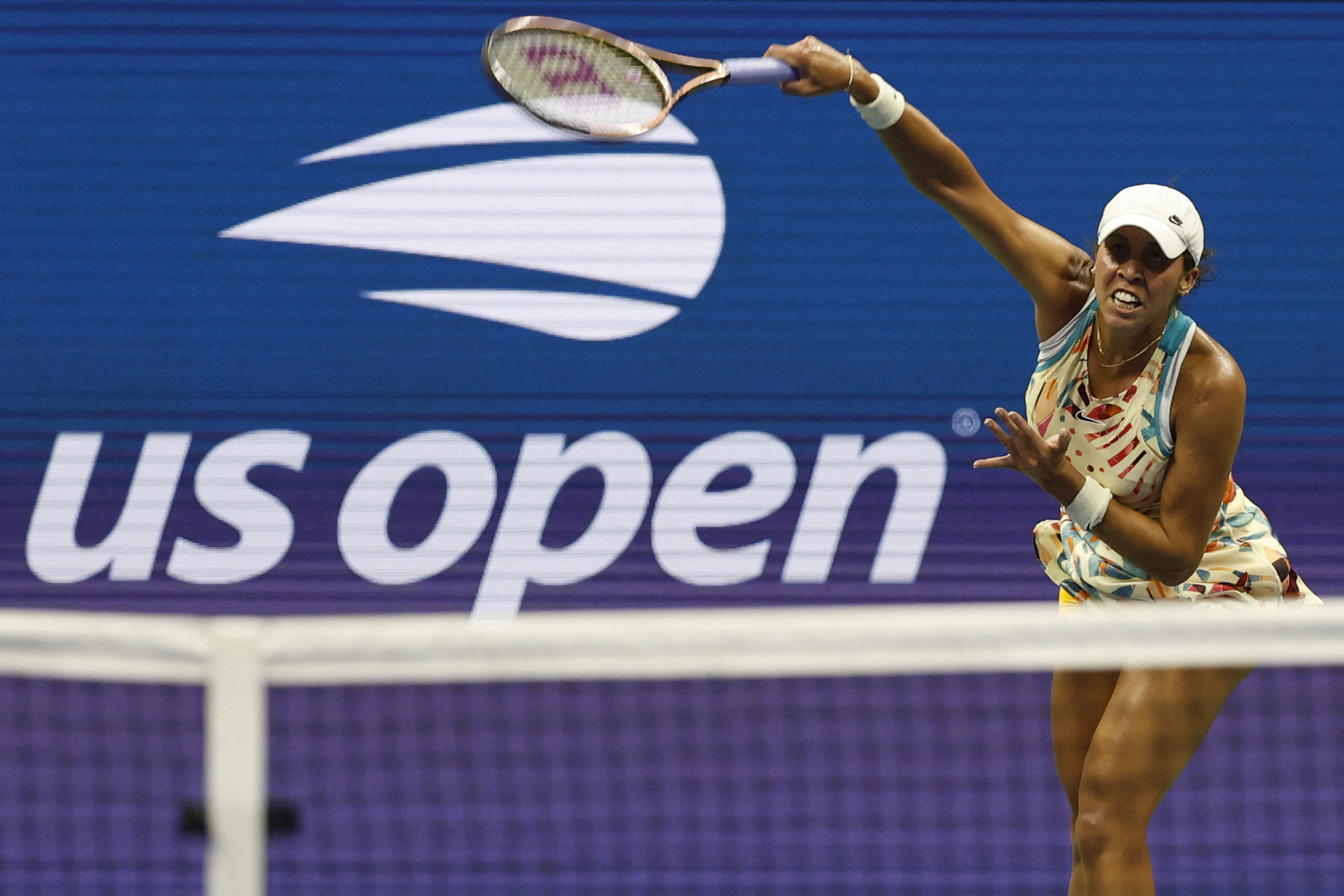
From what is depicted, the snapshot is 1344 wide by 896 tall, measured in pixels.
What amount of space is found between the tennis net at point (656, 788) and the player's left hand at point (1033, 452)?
58 centimetres

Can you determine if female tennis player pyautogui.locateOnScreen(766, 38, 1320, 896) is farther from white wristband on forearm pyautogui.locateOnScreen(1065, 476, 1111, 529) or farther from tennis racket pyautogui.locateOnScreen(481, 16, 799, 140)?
tennis racket pyautogui.locateOnScreen(481, 16, 799, 140)

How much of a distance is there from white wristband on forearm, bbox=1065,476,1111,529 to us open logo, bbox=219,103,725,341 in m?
3.31

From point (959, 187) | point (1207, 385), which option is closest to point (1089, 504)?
point (1207, 385)

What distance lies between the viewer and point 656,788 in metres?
4.55

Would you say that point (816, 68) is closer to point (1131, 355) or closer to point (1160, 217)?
point (1160, 217)

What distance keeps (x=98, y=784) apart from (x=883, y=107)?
2795 millimetres

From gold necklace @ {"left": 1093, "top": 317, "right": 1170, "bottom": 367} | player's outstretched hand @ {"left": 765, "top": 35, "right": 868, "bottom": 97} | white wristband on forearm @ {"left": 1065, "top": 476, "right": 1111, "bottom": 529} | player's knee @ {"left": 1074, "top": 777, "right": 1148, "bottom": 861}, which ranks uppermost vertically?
player's outstretched hand @ {"left": 765, "top": 35, "right": 868, "bottom": 97}

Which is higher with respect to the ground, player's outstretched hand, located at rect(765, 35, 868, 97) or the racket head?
the racket head

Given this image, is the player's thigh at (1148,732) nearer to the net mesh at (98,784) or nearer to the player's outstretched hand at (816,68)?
the player's outstretched hand at (816,68)

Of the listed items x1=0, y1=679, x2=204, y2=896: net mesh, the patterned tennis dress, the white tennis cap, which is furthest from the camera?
x1=0, y1=679, x2=204, y2=896: net mesh

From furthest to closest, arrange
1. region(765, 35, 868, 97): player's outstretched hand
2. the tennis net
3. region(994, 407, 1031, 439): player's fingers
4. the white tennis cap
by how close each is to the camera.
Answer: the tennis net < region(765, 35, 868, 97): player's outstretched hand < the white tennis cap < region(994, 407, 1031, 439): player's fingers

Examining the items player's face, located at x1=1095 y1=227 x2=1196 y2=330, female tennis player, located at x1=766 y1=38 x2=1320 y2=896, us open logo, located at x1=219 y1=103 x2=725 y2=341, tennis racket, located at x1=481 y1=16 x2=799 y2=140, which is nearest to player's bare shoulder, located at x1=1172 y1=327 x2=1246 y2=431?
female tennis player, located at x1=766 y1=38 x2=1320 y2=896

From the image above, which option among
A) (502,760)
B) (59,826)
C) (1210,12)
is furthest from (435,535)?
(1210,12)

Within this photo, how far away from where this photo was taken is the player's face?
118 inches
